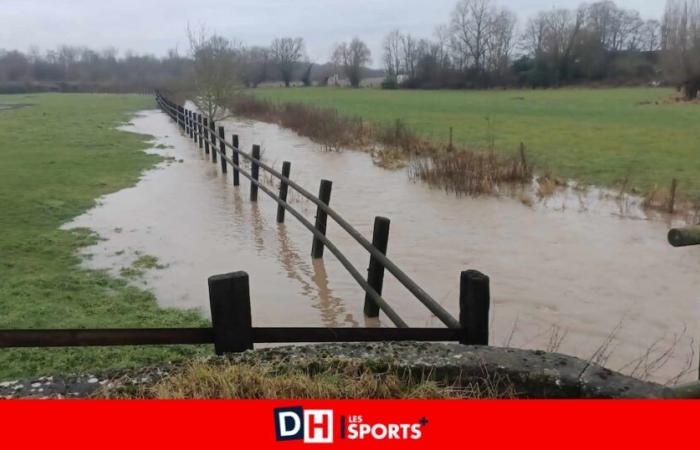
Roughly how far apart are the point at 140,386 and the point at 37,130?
30825mm

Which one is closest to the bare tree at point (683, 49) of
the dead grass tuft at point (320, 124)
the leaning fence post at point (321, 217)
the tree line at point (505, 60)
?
the tree line at point (505, 60)

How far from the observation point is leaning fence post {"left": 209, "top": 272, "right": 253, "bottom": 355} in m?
3.28

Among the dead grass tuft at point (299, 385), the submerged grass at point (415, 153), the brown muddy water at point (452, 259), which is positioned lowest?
the brown muddy water at point (452, 259)

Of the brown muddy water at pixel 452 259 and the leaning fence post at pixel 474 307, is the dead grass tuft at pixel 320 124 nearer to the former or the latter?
the brown muddy water at pixel 452 259

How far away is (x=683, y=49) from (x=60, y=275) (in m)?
64.6

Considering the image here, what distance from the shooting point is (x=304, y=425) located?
2295 millimetres

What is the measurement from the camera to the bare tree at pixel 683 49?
55.3 metres

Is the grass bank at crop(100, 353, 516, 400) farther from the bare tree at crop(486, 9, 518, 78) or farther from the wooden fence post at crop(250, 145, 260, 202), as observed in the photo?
the bare tree at crop(486, 9, 518, 78)

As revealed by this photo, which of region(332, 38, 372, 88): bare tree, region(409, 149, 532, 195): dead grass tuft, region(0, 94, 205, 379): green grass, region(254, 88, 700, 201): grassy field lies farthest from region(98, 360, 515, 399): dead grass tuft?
region(332, 38, 372, 88): bare tree

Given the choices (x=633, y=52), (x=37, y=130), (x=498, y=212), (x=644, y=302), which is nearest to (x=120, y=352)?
(x=644, y=302)

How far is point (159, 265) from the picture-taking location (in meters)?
8.31

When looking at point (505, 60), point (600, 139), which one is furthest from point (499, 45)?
point (600, 139)

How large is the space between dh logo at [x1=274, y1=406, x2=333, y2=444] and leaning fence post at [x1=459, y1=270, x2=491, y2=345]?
1.35 m

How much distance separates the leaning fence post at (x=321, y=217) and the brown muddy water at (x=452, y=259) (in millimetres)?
180
